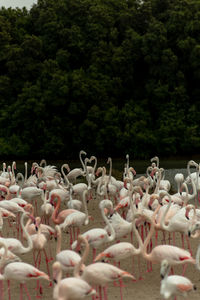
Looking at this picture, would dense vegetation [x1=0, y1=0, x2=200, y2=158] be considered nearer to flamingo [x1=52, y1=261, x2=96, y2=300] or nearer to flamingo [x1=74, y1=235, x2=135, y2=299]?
flamingo [x1=74, y1=235, x2=135, y2=299]

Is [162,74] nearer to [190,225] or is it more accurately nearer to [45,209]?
[45,209]

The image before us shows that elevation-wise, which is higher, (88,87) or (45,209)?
(88,87)

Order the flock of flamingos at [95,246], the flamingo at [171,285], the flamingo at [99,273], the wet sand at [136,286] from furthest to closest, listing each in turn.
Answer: the wet sand at [136,286], the flamingo at [99,273], the flock of flamingos at [95,246], the flamingo at [171,285]

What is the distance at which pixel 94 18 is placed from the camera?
31391 millimetres

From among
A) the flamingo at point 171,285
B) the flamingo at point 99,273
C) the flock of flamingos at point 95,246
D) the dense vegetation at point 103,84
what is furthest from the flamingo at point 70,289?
the dense vegetation at point 103,84

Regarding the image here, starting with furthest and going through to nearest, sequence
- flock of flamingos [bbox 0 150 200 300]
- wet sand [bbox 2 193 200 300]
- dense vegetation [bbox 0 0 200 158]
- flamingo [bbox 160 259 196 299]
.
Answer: dense vegetation [bbox 0 0 200 158] → wet sand [bbox 2 193 200 300] → flock of flamingos [bbox 0 150 200 300] → flamingo [bbox 160 259 196 299]

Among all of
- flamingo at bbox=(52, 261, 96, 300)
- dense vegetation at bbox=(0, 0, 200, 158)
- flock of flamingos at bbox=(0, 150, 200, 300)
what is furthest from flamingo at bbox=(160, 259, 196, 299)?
dense vegetation at bbox=(0, 0, 200, 158)

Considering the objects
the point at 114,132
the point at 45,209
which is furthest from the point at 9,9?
the point at 45,209

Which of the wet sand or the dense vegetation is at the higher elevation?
the dense vegetation

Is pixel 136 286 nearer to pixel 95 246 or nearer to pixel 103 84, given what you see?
pixel 95 246

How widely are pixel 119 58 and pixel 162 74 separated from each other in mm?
2729

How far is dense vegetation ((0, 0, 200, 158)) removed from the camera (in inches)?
1179

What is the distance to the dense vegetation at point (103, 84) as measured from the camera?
1179 inches

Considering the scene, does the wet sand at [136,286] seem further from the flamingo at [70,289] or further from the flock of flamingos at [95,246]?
the flamingo at [70,289]
